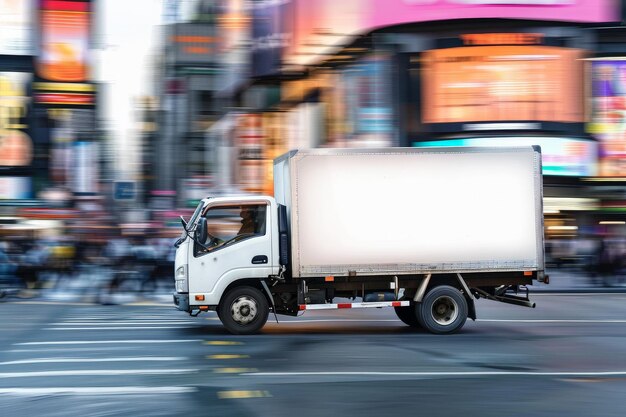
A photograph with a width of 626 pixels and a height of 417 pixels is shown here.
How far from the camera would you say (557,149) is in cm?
3762

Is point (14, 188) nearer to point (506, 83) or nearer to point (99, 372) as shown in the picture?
point (506, 83)

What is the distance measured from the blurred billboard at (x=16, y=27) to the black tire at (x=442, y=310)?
44.5 m

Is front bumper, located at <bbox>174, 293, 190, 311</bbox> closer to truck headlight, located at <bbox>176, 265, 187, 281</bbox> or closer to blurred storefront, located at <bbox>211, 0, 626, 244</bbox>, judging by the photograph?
truck headlight, located at <bbox>176, 265, 187, 281</bbox>

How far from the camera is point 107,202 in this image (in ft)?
152

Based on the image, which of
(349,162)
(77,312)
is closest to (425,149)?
(349,162)

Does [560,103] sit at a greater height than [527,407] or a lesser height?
greater

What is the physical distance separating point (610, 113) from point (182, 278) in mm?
29812

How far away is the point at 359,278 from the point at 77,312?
764cm

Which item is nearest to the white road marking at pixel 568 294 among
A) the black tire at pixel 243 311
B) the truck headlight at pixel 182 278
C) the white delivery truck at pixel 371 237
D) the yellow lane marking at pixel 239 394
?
the white delivery truck at pixel 371 237

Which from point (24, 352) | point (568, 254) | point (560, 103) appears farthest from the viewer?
point (560, 103)

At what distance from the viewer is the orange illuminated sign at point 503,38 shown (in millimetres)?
37906

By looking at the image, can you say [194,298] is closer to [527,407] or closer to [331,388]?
[331,388]

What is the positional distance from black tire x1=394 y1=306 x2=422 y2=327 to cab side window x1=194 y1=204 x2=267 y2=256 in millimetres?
2941

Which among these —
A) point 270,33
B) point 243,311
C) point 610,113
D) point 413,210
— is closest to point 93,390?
point 243,311
